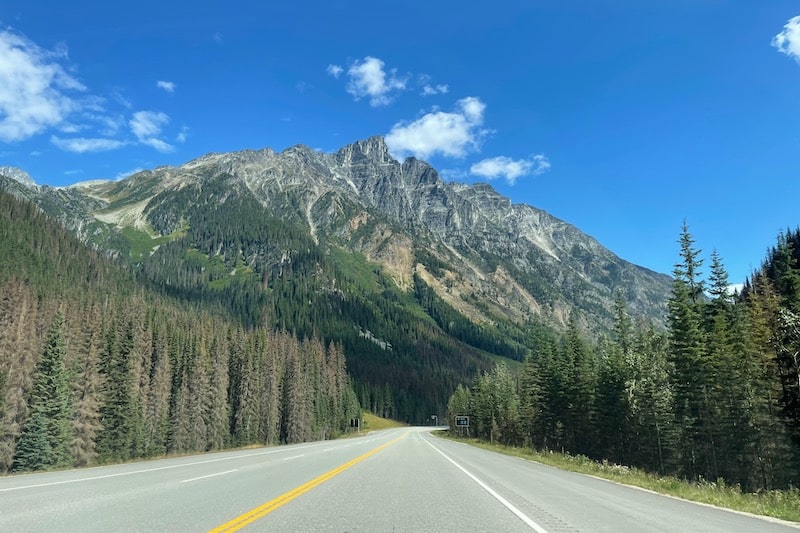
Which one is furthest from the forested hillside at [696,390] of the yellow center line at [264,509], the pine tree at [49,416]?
the pine tree at [49,416]

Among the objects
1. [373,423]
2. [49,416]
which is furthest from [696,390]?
[373,423]

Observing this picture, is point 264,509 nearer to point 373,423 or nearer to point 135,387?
point 135,387

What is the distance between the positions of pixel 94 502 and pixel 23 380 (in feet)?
134

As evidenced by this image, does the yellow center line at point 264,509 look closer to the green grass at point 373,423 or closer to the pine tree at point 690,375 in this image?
the pine tree at point 690,375

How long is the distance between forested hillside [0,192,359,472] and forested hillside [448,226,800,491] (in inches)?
1622

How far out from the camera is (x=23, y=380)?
136 feet

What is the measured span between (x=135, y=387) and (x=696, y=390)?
176ft

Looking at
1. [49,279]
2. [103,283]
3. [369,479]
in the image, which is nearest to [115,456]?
[369,479]

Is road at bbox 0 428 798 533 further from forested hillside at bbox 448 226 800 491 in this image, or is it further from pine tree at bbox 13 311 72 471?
pine tree at bbox 13 311 72 471

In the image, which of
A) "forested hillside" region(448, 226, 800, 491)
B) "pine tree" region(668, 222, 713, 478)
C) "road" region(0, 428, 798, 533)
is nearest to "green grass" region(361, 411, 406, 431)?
"forested hillside" region(448, 226, 800, 491)

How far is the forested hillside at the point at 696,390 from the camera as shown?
32.4m

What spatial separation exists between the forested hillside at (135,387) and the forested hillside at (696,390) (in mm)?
41207

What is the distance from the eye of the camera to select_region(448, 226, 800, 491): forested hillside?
3241 centimetres

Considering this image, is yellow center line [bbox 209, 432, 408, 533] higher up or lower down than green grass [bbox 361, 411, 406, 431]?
higher up
